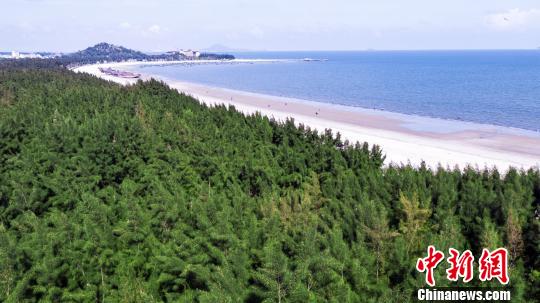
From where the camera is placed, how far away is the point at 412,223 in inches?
910

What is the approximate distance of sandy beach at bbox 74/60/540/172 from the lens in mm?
50988

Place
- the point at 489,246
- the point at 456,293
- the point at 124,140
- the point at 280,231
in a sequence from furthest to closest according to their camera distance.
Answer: the point at 124,140 < the point at 280,231 < the point at 489,246 < the point at 456,293

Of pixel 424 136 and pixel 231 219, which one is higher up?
pixel 231 219

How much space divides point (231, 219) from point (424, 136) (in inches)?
1971

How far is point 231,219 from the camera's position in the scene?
891 inches

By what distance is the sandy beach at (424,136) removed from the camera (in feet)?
167

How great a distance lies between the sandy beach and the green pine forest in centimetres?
1193

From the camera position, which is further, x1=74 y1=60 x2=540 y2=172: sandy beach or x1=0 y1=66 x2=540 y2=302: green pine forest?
x1=74 y1=60 x2=540 y2=172: sandy beach

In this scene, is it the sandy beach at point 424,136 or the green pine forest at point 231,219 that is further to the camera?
the sandy beach at point 424,136

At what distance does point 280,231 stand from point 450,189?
35.7 feet

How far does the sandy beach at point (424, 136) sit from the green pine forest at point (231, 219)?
39.1 feet

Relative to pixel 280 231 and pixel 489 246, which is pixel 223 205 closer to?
pixel 280 231

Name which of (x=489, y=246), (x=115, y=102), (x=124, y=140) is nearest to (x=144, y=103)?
(x=115, y=102)

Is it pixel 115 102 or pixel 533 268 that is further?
pixel 115 102
